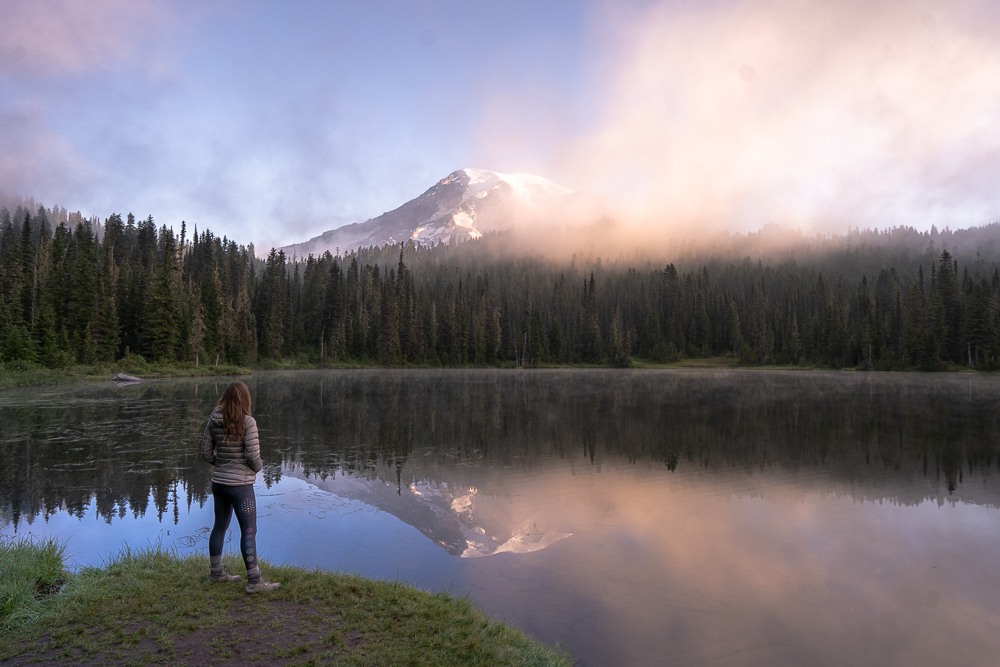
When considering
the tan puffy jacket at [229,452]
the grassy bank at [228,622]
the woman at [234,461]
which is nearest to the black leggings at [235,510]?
the woman at [234,461]

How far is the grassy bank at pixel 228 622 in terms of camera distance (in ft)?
20.0

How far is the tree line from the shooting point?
232 feet

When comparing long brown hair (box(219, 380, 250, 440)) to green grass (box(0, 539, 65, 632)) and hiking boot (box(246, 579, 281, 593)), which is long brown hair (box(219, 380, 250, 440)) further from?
green grass (box(0, 539, 65, 632))

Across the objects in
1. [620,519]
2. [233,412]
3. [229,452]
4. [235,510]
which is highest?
[233,412]

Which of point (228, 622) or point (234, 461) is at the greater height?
point (234, 461)

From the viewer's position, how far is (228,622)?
6.77 metres

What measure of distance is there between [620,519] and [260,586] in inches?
324

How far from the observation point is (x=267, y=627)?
6711 mm

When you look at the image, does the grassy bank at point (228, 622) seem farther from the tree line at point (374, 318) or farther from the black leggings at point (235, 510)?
the tree line at point (374, 318)

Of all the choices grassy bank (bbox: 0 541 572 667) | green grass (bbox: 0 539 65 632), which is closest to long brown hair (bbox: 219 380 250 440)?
grassy bank (bbox: 0 541 572 667)

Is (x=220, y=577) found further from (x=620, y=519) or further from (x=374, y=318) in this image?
(x=374, y=318)

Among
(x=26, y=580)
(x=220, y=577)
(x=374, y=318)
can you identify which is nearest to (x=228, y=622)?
(x=220, y=577)

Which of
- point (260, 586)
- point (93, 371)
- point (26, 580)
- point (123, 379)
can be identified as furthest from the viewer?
point (93, 371)

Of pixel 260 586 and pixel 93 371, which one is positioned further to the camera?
pixel 93 371
